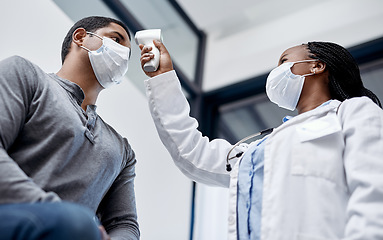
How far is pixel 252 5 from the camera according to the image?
11.4 feet

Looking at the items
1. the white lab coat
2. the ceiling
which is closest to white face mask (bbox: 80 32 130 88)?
the white lab coat

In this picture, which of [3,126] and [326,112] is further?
[326,112]

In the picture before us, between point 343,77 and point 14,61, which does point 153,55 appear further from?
point 343,77

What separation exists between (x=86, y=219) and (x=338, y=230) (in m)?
0.71

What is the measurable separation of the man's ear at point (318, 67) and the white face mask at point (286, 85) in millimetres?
28

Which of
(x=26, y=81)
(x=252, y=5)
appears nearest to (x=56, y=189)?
(x=26, y=81)

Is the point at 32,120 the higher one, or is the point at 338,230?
the point at 32,120

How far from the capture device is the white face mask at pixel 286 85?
169 centimetres

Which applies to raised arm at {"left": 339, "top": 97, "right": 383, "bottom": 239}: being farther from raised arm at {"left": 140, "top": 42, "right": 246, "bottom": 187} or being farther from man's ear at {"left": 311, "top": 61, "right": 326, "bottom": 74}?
raised arm at {"left": 140, "top": 42, "right": 246, "bottom": 187}

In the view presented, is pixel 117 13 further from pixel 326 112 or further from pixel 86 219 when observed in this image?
pixel 86 219

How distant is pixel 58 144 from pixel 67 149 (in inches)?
1.1

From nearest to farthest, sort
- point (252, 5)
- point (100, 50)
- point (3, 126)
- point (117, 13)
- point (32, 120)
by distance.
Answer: point (3, 126)
point (32, 120)
point (100, 50)
point (117, 13)
point (252, 5)

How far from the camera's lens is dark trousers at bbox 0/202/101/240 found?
30.6 inches

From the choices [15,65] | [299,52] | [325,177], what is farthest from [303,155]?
[15,65]
